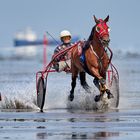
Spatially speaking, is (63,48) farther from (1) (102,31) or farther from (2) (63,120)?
(2) (63,120)

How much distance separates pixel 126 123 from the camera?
20.7 meters

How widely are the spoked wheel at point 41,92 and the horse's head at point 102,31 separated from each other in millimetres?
2377

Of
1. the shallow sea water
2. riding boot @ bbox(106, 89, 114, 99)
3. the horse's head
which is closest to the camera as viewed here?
the shallow sea water

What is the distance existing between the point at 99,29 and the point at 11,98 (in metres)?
3.54

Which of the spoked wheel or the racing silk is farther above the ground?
the racing silk

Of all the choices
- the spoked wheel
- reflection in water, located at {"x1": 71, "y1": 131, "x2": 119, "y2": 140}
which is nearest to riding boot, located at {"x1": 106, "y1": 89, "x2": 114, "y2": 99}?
the spoked wheel

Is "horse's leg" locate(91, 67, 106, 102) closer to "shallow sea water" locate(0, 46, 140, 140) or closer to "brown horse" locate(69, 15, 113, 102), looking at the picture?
"brown horse" locate(69, 15, 113, 102)

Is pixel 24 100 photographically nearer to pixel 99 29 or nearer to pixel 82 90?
pixel 82 90

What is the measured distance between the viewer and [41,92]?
26.4m

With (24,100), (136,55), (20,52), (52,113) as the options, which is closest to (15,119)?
(52,113)

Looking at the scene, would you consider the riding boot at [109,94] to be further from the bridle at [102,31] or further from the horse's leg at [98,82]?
the bridle at [102,31]

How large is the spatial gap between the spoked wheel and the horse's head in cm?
238

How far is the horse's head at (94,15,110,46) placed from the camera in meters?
24.2

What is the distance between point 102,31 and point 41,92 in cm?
286
